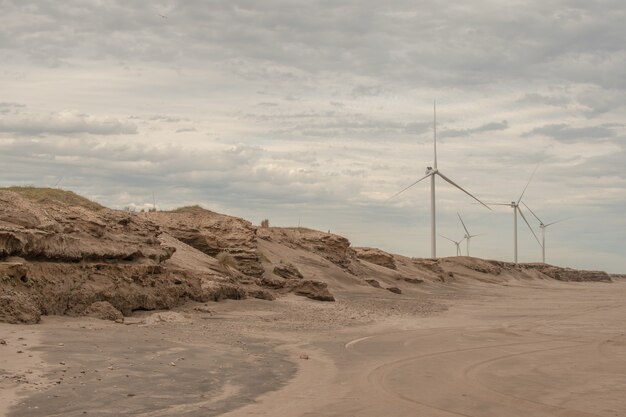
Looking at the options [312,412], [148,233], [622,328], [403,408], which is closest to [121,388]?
[312,412]

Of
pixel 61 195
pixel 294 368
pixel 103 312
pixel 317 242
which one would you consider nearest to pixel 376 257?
pixel 317 242

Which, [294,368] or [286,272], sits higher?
[286,272]

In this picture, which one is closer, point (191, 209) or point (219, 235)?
point (219, 235)

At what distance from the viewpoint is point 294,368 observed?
1477 centimetres

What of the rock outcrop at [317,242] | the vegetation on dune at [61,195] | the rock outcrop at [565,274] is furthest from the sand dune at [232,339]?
the rock outcrop at [565,274]

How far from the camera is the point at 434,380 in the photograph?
1388 cm

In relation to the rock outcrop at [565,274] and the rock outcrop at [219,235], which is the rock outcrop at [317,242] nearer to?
the rock outcrop at [219,235]

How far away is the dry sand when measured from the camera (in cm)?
1089

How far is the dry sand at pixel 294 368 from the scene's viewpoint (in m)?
10.9

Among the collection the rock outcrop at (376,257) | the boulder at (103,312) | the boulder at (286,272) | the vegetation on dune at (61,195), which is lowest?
the boulder at (103,312)

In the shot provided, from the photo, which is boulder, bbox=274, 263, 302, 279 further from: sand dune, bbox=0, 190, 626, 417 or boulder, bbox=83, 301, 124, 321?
boulder, bbox=83, 301, 124, 321

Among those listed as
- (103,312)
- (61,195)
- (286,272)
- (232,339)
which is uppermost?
(61,195)

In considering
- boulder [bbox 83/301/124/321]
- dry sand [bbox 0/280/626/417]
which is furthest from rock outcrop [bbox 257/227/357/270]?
boulder [bbox 83/301/124/321]

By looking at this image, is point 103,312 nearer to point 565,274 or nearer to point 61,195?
point 61,195
